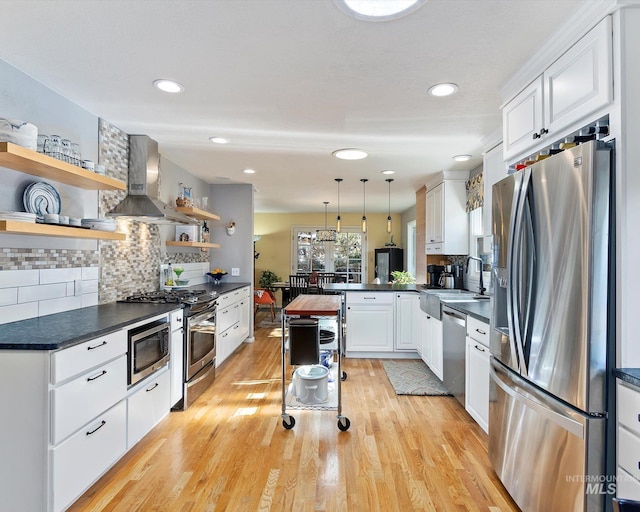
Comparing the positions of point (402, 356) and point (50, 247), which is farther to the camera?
point (402, 356)

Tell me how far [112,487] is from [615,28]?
316 cm

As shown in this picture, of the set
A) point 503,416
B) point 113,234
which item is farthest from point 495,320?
point 113,234

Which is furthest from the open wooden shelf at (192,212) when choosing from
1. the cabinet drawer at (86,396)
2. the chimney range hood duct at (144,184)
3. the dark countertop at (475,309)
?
the dark countertop at (475,309)

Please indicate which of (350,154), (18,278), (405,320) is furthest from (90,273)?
(405,320)

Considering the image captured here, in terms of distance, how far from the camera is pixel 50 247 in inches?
94.1

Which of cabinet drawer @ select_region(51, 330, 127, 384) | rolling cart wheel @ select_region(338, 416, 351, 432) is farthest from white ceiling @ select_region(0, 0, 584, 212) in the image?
rolling cart wheel @ select_region(338, 416, 351, 432)

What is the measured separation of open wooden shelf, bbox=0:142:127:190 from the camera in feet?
5.83

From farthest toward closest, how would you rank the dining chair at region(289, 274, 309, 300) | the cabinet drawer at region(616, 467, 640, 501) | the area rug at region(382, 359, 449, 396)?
the dining chair at region(289, 274, 309, 300)
the area rug at region(382, 359, 449, 396)
the cabinet drawer at region(616, 467, 640, 501)

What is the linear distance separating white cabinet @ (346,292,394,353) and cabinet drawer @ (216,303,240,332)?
1385 mm

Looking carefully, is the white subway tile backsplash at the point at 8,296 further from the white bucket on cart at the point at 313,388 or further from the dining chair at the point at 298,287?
the dining chair at the point at 298,287

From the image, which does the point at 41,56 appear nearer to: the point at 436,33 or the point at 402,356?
the point at 436,33

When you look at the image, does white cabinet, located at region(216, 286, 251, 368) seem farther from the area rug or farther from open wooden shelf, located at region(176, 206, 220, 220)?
the area rug

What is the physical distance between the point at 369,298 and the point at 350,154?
5.71 ft

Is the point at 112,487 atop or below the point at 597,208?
below
